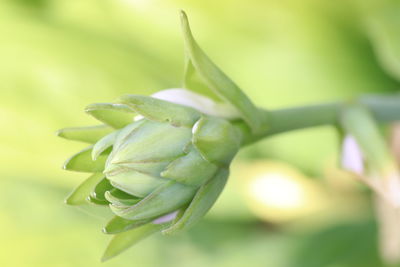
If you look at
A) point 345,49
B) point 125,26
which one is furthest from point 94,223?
point 345,49

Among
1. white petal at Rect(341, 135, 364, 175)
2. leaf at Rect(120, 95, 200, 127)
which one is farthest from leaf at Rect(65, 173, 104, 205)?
white petal at Rect(341, 135, 364, 175)

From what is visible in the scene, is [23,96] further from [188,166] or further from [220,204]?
[188,166]

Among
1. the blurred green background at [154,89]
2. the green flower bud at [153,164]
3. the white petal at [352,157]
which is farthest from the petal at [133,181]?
the blurred green background at [154,89]

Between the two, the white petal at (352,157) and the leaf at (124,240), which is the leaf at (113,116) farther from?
the white petal at (352,157)

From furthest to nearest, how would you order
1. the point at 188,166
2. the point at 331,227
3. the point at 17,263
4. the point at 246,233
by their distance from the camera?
the point at 246,233
the point at 331,227
the point at 17,263
the point at 188,166

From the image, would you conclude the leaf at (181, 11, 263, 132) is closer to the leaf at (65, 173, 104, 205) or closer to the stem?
the stem

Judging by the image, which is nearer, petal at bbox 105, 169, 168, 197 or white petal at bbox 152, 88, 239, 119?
petal at bbox 105, 169, 168, 197

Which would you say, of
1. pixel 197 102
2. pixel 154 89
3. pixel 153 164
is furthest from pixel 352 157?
pixel 154 89
